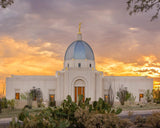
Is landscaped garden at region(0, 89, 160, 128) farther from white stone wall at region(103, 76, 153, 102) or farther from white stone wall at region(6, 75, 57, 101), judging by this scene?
white stone wall at region(103, 76, 153, 102)

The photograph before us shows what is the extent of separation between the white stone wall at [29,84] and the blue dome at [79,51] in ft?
15.3

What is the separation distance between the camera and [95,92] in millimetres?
39219

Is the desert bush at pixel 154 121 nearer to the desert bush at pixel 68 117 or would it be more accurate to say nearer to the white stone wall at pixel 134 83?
the desert bush at pixel 68 117

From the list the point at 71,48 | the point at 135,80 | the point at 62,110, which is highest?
the point at 71,48

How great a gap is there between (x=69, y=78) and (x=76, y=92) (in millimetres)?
2337

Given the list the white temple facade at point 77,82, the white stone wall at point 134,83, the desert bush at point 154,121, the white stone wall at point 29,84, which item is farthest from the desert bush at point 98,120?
the white stone wall at point 134,83

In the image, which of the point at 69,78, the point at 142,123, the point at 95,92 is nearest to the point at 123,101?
the point at 95,92

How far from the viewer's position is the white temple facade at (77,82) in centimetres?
3809

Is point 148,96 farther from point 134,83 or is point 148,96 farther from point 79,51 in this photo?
point 79,51

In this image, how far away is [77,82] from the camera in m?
38.3

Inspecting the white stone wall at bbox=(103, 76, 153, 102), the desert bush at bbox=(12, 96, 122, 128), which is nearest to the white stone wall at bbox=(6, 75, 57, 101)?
the white stone wall at bbox=(103, 76, 153, 102)

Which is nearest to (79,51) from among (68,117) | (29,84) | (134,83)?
(29,84)

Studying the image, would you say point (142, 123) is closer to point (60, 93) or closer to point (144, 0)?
point (144, 0)

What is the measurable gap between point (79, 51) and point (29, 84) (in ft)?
31.4
